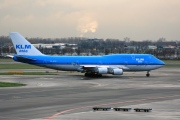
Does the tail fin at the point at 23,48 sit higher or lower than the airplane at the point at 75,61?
higher

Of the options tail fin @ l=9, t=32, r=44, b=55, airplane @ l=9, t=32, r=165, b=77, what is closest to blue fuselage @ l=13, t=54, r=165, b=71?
airplane @ l=9, t=32, r=165, b=77

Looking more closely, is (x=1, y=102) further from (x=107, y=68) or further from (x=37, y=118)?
(x=107, y=68)

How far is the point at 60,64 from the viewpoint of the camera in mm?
57531

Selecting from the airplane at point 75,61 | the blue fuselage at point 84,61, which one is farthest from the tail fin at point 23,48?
the blue fuselage at point 84,61

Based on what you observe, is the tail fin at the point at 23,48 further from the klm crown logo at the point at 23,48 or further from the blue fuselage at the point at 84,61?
the blue fuselage at the point at 84,61

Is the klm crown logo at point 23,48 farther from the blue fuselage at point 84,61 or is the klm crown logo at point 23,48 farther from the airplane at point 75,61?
the blue fuselage at point 84,61

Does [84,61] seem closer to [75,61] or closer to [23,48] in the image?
[75,61]

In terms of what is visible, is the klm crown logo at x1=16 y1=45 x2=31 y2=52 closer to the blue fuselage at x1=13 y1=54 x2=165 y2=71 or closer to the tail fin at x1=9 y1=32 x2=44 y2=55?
the tail fin at x1=9 y1=32 x2=44 y2=55

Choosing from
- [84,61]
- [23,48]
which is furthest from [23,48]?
[84,61]

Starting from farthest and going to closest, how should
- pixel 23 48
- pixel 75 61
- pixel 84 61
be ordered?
pixel 23 48 < pixel 84 61 < pixel 75 61

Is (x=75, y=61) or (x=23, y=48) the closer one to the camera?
(x=75, y=61)

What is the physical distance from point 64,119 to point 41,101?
803cm

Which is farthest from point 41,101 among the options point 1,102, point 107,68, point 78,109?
point 107,68

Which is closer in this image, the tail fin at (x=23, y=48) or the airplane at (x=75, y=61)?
the airplane at (x=75, y=61)
